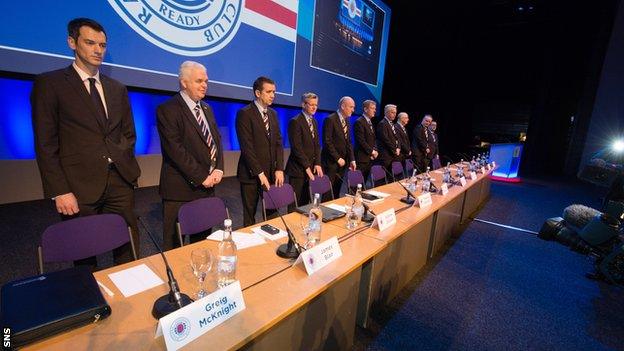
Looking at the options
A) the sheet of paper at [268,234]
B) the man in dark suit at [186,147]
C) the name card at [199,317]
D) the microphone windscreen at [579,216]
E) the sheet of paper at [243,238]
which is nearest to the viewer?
the name card at [199,317]

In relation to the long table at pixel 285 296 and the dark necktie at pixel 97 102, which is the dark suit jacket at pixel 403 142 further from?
the dark necktie at pixel 97 102

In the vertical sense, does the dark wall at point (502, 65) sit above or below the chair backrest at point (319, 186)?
above

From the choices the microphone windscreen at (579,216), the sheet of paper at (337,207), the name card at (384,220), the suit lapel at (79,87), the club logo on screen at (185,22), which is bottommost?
the microphone windscreen at (579,216)

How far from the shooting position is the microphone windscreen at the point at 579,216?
2803 mm

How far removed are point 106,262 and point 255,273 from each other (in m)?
1.99

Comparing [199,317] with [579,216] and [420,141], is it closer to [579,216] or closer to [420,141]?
[579,216]

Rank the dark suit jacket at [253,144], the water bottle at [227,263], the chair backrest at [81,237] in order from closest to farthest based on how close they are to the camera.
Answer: the water bottle at [227,263] → the chair backrest at [81,237] → the dark suit jacket at [253,144]

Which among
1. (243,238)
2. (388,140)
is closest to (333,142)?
(388,140)

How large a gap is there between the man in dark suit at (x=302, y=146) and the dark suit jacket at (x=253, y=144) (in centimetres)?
38

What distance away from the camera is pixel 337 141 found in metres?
3.71

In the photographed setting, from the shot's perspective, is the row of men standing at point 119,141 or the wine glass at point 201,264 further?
the row of men standing at point 119,141

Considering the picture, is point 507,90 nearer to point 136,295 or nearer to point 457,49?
point 457,49

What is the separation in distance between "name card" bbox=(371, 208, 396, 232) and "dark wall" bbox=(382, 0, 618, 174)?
640cm

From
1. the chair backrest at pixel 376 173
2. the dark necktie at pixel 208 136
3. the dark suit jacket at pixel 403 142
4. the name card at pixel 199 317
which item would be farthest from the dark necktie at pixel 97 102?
the dark suit jacket at pixel 403 142
